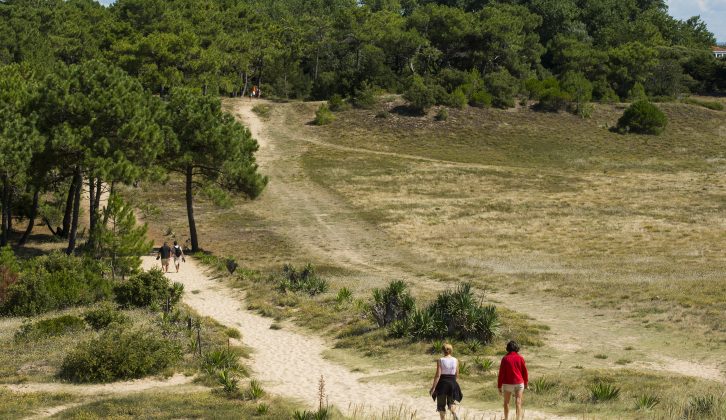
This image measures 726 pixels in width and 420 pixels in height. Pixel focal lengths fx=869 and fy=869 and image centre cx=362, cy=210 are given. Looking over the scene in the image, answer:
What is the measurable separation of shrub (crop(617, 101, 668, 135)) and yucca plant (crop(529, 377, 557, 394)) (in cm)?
7011

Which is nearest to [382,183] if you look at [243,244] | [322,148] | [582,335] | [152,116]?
[322,148]

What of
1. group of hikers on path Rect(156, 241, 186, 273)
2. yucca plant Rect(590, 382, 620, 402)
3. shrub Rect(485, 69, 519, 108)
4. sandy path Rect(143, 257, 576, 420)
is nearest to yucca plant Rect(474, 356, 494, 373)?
sandy path Rect(143, 257, 576, 420)

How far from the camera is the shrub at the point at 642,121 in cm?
8488

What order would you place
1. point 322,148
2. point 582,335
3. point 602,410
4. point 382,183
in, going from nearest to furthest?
1. point 602,410
2. point 582,335
3. point 382,183
4. point 322,148

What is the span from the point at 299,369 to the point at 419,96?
65.9m

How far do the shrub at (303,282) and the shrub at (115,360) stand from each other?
11.6m

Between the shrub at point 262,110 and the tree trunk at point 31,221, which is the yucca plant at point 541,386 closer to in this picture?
the tree trunk at point 31,221

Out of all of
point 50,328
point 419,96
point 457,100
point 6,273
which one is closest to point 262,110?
point 419,96

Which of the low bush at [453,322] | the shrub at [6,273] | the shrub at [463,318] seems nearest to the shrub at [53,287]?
the shrub at [6,273]

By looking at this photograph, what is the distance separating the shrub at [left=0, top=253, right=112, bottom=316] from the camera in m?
28.4

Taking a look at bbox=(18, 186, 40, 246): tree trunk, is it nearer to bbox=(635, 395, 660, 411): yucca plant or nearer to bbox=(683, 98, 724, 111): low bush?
bbox=(635, 395, 660, 411): yucca plant

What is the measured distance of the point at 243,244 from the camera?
46.4 m

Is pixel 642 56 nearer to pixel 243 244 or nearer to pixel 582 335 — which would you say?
pixel 243 244

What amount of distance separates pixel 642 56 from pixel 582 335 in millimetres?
82885
